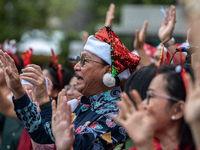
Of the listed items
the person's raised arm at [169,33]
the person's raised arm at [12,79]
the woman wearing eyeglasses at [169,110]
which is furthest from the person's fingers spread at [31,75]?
the person's raised arm at [169,33]

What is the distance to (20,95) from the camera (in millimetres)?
2436

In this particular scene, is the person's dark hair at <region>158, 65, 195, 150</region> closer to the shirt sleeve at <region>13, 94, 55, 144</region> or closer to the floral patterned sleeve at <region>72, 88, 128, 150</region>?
the floral patterned sleeve at <region>72, 88, 128, 150</region>

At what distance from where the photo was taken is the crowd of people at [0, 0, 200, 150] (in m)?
1.49

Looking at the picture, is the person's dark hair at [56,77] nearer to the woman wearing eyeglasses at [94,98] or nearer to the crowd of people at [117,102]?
the crowd of people at [117,102]

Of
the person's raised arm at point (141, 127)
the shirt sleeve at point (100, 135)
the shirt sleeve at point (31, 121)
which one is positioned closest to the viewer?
the person's raised arm at point (141, 127)

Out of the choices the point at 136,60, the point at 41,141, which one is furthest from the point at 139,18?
the point at 41,141

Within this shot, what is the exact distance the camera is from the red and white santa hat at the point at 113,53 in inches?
104

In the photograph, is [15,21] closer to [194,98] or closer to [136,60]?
[136,60]

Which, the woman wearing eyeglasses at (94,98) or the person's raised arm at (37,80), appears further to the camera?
the person's raised arm at (37,80)

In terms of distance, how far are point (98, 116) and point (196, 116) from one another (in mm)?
1225

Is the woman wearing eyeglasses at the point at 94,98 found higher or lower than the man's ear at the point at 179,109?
lower

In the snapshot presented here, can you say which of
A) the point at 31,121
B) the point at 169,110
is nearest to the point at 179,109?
the point at 169,110

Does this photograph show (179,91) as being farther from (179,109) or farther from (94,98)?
(94,98)

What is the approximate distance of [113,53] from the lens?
8.68ft
